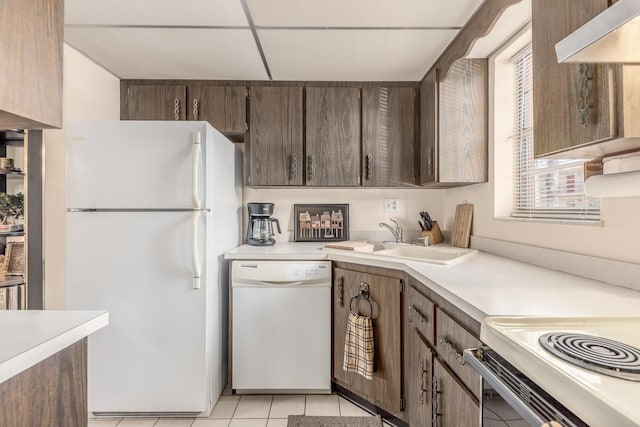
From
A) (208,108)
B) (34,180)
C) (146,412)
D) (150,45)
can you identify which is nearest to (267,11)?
(150,45)

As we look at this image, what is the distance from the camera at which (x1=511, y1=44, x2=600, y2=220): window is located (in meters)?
1.46

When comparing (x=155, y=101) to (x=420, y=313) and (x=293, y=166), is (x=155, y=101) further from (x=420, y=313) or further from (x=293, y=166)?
(x=420, y=313)

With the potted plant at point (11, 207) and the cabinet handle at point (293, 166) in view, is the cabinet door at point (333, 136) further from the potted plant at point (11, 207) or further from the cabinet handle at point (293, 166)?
the potted plant at point (11, 207)

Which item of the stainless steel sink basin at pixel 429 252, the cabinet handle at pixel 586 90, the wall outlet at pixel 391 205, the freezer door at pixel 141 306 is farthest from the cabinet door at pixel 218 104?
the cabinet handle at pixel 586 90

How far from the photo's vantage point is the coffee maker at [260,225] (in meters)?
2.46

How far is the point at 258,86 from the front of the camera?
2.42 metres

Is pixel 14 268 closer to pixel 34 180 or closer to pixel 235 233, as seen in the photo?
pixel 34 180

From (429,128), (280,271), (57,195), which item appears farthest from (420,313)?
(57,195)

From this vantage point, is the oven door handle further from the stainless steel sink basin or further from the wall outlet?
the wall outlet

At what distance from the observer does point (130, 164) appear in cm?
181

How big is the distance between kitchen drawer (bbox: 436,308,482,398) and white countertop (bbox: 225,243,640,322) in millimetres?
91

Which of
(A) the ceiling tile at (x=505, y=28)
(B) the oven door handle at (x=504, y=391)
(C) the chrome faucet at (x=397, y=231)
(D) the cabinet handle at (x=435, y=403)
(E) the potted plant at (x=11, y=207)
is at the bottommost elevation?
(D) the cabinet handle at (x=435, y=403)

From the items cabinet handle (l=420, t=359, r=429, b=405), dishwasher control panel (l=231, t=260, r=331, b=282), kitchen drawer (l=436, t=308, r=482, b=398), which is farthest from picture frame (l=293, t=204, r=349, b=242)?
kitchen drawer (l=436, t=308, r=482, b=398)

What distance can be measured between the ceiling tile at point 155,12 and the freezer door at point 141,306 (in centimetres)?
100
